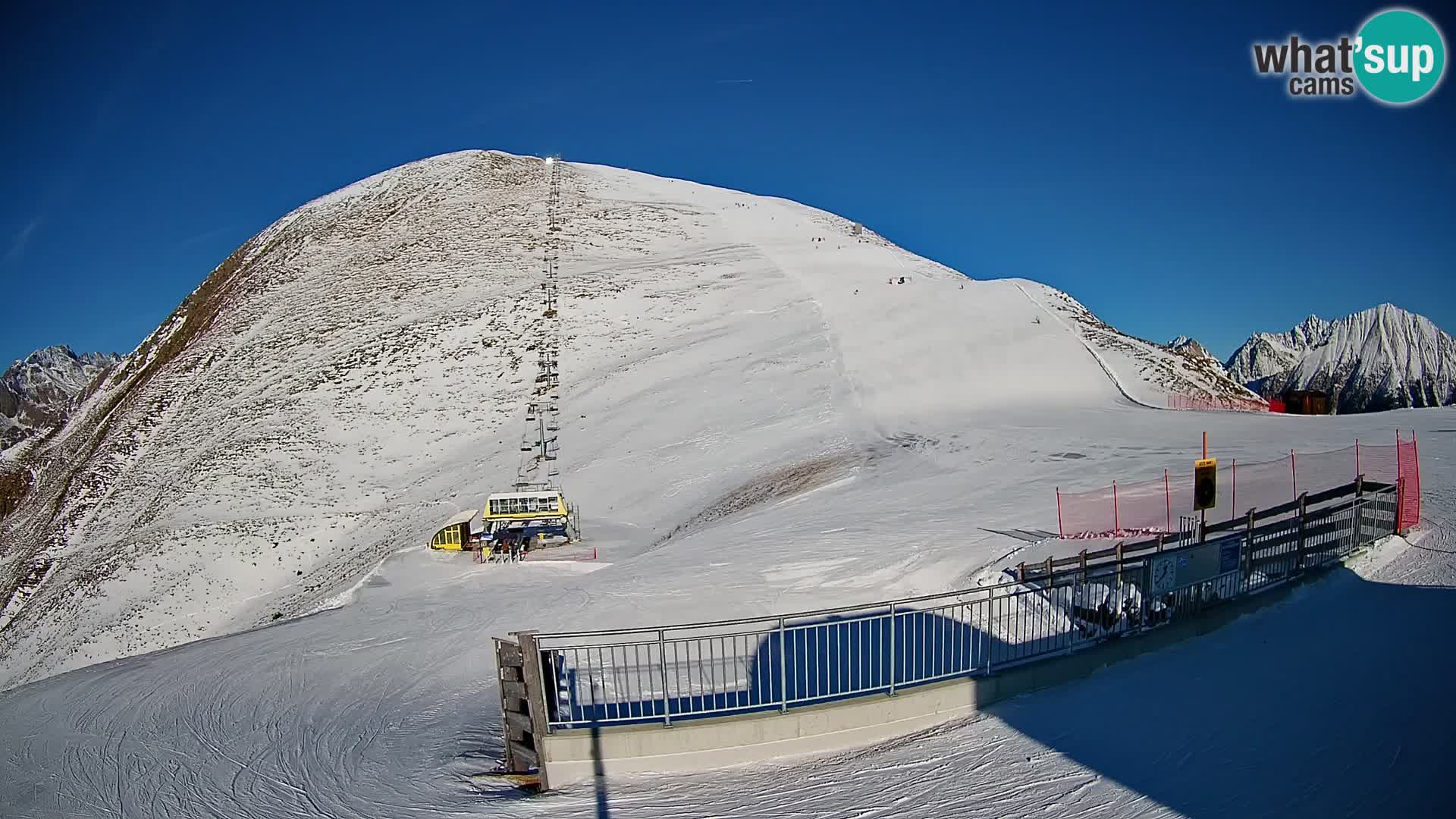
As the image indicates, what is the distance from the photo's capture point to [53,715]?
14797mm

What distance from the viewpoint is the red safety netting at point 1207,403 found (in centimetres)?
3650

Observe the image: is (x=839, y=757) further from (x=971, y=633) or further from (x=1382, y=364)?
(x=1382, y=364)

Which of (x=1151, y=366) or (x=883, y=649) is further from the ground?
(x=1151, y=366)

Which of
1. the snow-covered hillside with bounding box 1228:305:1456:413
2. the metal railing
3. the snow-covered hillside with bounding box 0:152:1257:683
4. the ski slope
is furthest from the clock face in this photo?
the snow-covered hillside with bounding box 1228:305:1456:413

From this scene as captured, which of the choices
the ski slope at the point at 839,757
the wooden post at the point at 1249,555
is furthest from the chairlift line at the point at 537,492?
the wooden post at the point at 1249,555

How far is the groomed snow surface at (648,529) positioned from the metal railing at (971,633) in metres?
0.58

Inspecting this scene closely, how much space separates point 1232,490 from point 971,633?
1322 cm

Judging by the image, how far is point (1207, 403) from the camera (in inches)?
1467

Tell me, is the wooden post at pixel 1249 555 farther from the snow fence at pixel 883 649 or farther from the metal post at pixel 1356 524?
the metal post at pixel 1356 524

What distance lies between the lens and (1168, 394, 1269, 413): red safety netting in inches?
1437

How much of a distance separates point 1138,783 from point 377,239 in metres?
66.0

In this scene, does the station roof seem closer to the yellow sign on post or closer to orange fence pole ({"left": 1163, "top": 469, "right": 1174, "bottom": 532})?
orange fence pole ({"left": 1163, "top": 469, "right": 1174, "bottom": 532})

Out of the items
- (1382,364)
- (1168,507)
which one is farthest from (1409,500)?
(1382,364)

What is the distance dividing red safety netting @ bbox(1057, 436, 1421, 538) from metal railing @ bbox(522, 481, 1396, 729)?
4974 mm
